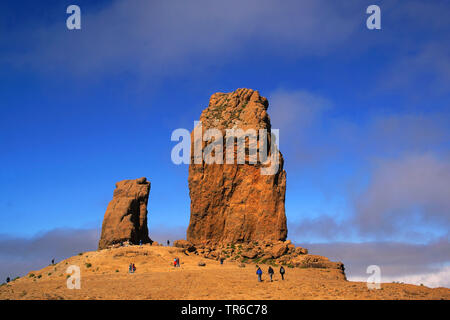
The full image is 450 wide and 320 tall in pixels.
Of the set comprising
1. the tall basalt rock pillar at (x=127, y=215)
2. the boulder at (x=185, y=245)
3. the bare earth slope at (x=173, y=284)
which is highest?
the tall basalt rock pillar at (x=127, y=215)

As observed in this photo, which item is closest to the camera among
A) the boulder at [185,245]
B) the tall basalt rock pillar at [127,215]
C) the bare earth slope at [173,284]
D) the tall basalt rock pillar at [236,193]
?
the bare earth slope at [173,284]

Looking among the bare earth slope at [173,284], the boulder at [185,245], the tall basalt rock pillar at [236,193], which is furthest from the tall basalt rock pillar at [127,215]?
the tall basalt rock pillar at [236,193]

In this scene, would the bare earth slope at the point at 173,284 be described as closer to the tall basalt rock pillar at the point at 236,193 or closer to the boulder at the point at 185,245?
the boulder at the point at 185,245

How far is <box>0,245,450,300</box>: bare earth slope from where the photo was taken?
22.9 m

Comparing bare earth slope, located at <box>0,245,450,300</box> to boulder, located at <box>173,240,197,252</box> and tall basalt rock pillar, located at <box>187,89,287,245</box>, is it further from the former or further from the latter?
tall basalt rock pillar, located at <box>187,89,287,245</box>

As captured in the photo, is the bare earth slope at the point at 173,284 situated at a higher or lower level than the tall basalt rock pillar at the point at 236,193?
lower

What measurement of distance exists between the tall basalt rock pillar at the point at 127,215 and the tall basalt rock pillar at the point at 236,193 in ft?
24.9

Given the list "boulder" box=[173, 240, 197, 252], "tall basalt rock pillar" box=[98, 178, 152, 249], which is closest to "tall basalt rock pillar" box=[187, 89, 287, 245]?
"boulder" box=[173, 240, 197, 252]

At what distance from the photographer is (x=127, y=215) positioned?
50.9m

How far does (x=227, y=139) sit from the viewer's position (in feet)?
168

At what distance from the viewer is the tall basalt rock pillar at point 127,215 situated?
162ft

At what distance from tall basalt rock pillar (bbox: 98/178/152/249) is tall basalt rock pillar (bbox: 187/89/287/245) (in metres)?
7.58

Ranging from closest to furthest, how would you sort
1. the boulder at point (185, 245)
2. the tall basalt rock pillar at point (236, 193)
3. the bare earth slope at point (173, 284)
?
the bare earth slope at point (173, 284), the boulder at point (185, 245), the tall basalt rock pillar at point (236, 193)
